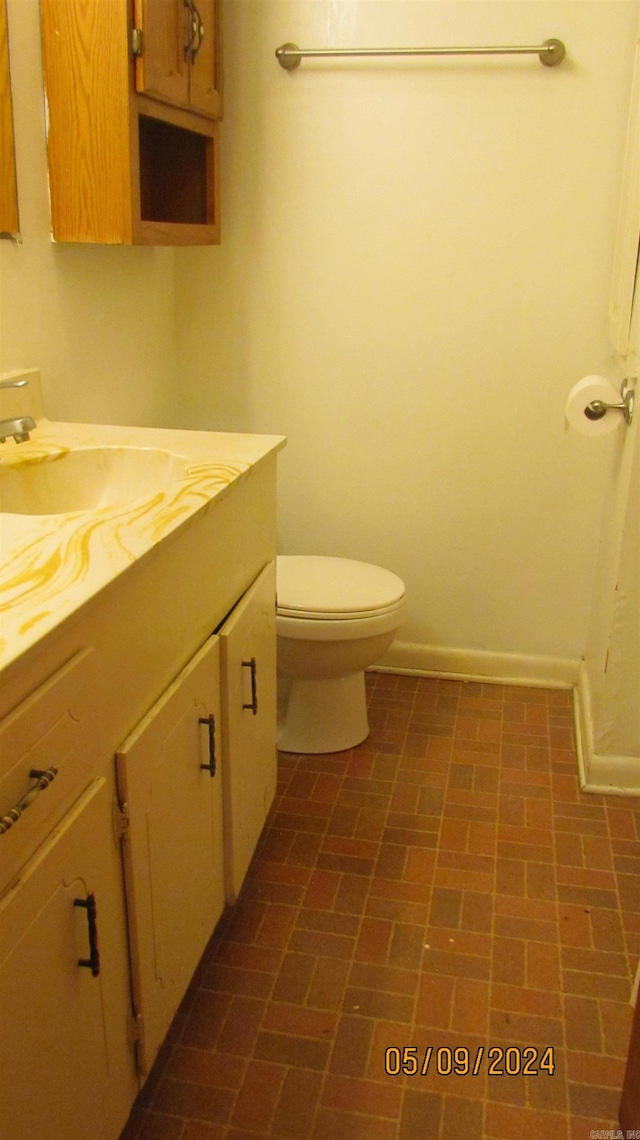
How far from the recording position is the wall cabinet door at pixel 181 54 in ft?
5.39

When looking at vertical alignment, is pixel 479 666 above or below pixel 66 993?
below

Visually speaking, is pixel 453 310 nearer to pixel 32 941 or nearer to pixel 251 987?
pixel 251 987

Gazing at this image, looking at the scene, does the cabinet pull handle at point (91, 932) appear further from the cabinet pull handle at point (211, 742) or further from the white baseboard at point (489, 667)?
the white baseboard at point (489, 667)

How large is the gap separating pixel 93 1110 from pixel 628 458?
1520 mm

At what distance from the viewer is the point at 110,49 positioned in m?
1.60

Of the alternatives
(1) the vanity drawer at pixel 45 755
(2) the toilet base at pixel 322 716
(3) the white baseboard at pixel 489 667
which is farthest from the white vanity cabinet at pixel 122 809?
(3) the white baseboard at pixel 489 667

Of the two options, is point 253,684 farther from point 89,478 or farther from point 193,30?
point 193,30

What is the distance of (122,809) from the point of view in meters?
1.08

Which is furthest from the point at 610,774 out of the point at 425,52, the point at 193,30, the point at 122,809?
the point at 193,30

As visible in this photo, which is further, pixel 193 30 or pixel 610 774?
pixel 610 774

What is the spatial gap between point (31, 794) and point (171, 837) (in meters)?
0.43

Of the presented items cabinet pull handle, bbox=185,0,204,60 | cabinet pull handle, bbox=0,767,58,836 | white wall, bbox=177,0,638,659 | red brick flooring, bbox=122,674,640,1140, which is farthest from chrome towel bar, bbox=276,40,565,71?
cabinet pull handle, bbox=0,767,58,836

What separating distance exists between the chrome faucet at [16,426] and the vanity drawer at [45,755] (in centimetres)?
61

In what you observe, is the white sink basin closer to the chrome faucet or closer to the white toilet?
the chrome faucet
